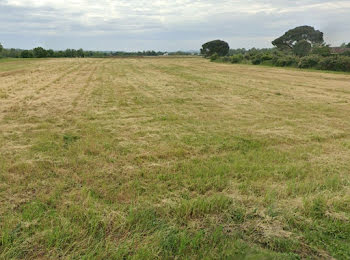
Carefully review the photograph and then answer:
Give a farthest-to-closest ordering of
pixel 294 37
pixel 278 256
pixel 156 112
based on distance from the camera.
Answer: pixel 294 37, pixel 156 112, pixel 278 256

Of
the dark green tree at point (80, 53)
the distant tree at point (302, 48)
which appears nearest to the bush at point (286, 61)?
the distant tree at point (302, 48)

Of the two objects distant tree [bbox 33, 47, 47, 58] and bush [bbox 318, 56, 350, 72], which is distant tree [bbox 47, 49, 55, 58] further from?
bush [bbox 318, 56, 350, 72]

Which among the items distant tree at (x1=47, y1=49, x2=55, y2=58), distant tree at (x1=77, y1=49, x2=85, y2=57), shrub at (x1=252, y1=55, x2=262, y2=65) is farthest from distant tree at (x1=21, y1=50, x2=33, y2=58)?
shrub at (x1=252, y1=55, x2=262, y2=65)

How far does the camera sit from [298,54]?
5300 cm

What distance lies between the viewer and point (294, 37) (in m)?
63.4

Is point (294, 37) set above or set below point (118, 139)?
above

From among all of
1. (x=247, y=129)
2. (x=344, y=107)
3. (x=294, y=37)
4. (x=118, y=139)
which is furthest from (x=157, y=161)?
(x=294, y=37)

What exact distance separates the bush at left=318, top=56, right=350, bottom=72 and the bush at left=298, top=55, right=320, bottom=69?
3.53 ft

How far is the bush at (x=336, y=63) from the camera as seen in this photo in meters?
27.7

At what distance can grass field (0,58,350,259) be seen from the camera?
2.49 m

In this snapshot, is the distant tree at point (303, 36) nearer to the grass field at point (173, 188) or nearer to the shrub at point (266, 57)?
the shrub at point (266, 57)

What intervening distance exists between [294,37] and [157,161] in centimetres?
7256

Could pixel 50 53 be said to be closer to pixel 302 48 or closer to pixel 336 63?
pixel 302 48

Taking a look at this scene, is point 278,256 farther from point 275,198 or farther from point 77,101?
point 77,101
